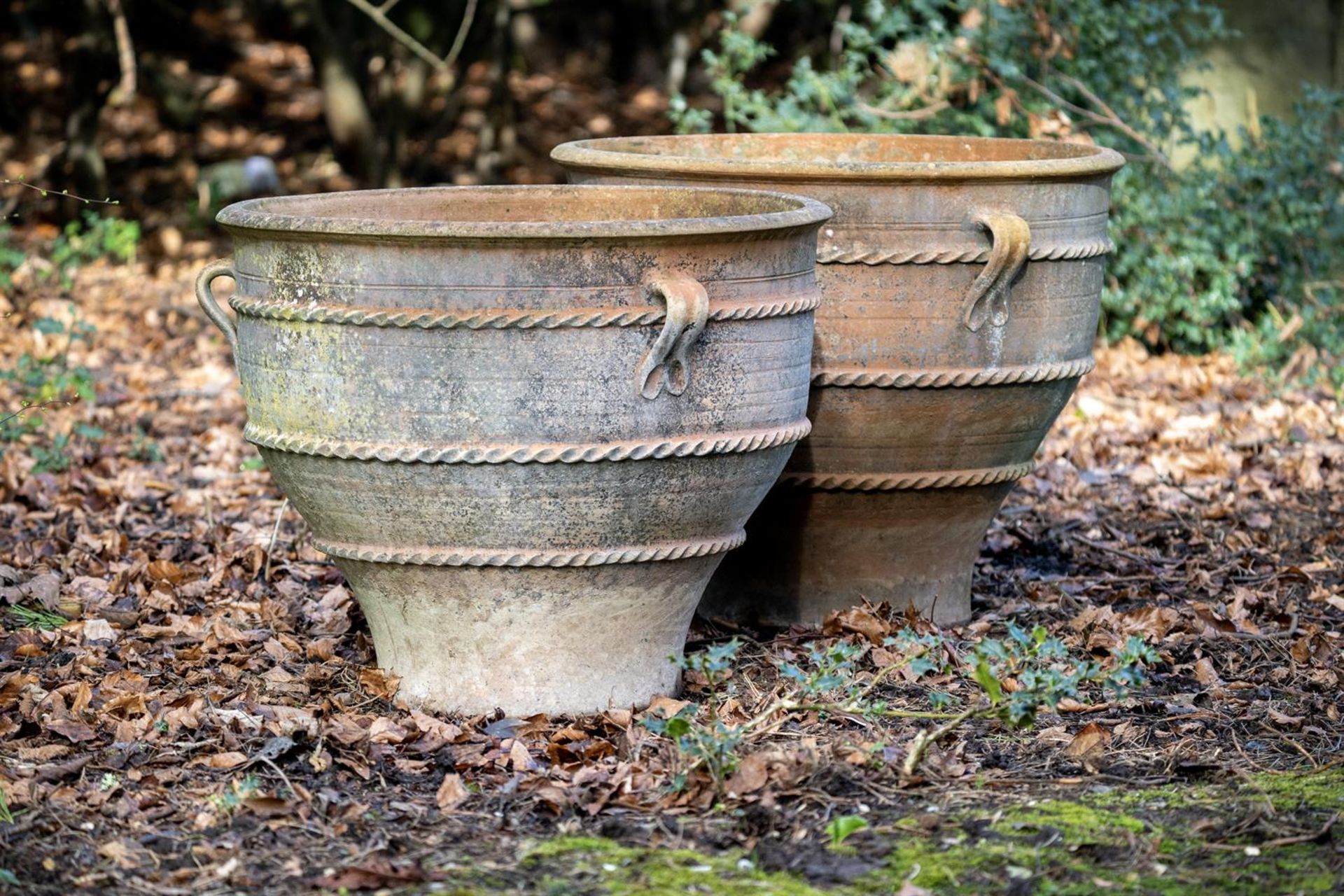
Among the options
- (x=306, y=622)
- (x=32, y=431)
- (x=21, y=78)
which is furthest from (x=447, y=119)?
(x=306, y=622)

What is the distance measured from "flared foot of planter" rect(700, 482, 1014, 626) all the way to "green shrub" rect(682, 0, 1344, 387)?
3.64 meters

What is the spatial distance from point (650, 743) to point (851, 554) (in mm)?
1127

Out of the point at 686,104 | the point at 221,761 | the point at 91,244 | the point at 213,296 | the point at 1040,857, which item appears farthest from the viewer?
the point at 91,244

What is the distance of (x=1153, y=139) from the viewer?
8.23 m

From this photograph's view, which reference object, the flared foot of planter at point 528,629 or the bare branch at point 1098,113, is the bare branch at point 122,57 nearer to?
the bare branch at point 1098,113

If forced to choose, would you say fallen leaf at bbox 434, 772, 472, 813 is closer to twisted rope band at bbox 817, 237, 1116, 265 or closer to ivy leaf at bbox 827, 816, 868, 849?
ivy leaf at bbox 827, 816, 868, 849

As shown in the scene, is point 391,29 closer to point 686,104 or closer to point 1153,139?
point 686,104

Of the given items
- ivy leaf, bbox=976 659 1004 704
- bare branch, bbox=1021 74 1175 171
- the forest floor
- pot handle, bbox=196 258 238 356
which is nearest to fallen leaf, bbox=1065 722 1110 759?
the forest floor

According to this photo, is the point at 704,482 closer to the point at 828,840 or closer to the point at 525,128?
the point at 828,840

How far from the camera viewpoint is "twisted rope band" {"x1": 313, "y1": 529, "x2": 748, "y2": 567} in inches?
140

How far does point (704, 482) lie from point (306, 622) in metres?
1.43

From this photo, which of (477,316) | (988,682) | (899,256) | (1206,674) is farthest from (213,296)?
(1206,674)

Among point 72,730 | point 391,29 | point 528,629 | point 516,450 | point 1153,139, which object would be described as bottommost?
point 72,730

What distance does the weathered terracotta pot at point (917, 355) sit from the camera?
414 cm
